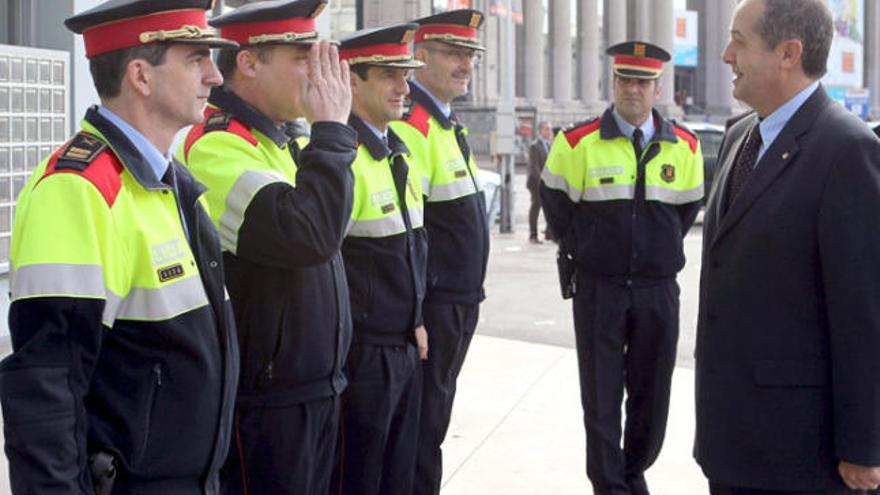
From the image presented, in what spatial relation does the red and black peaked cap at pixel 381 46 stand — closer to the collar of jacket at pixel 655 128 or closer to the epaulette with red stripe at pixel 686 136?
the collar of jacket at pixel 655 128

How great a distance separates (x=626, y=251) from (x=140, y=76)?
342 cm

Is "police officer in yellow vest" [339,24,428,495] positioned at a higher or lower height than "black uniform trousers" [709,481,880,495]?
higher

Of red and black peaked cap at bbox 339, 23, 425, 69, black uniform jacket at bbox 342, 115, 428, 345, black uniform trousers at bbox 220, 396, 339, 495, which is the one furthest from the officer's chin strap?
red and black peaked cap at bbox 339, 23, 425, 69

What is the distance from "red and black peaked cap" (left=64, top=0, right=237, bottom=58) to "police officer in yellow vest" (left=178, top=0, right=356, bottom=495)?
638mm

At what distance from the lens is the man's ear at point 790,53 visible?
352cm

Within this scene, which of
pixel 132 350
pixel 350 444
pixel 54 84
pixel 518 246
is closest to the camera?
pixel 132 350

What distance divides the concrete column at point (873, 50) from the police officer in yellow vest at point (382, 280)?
7844 cm

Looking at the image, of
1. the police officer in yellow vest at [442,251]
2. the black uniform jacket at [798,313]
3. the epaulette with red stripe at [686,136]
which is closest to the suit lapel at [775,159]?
the black uniform jacket at [798,313]

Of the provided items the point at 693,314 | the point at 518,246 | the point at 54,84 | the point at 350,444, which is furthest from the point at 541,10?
the point at 350,444

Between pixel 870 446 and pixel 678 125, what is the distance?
11.5 feet

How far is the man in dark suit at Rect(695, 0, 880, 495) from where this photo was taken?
10.9 feet

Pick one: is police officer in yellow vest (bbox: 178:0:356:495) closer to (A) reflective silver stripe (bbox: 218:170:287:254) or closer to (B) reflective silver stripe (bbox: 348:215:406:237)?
(A) reflective silver stripe (bbox: 218:170:287:254)

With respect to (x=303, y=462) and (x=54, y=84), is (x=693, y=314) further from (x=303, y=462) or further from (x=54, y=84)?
(x=303, y=462)

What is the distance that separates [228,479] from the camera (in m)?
3.73
